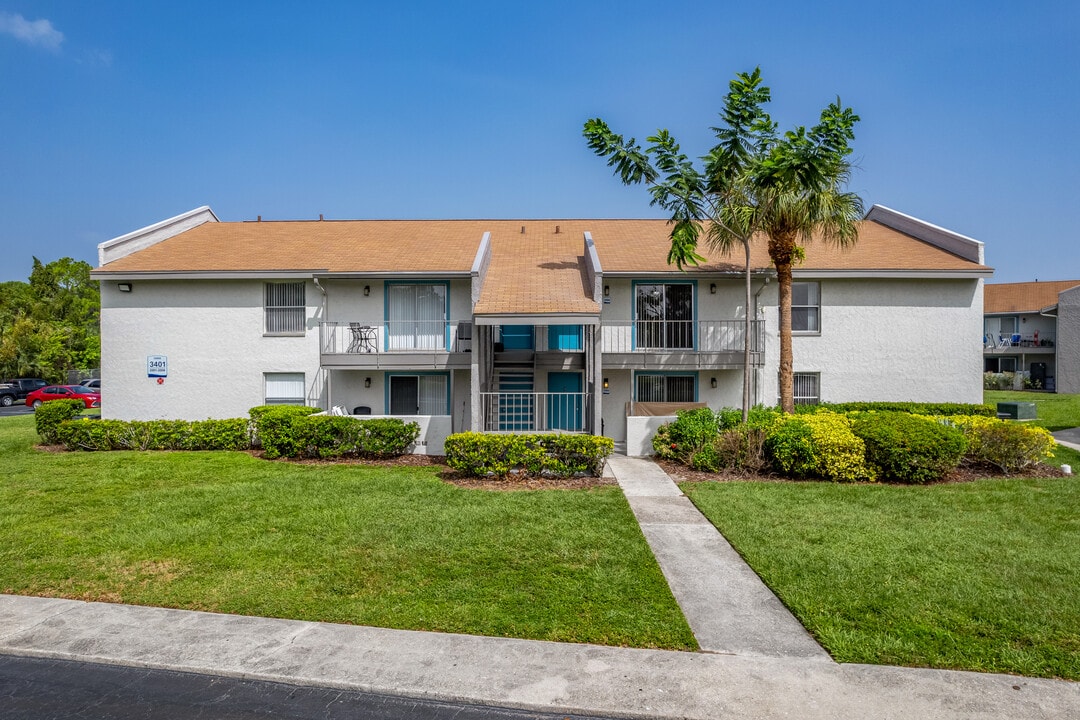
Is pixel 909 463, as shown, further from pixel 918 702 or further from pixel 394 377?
pixel 394 377

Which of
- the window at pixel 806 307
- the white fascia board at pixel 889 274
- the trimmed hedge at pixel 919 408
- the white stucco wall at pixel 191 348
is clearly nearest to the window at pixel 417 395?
the white stucco wall at pixel 191 348

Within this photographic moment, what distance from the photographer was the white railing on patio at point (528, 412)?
1498 cm

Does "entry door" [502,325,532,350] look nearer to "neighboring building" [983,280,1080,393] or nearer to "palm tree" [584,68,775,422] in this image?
"palm tree" [584,68,775,422]

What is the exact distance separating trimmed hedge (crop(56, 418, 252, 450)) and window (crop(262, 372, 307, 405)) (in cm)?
194

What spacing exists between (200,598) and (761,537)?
676cm

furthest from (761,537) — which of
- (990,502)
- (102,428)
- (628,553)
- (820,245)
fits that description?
(102,428)

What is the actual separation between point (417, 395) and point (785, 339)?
33.0 feet

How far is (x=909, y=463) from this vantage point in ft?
38.1

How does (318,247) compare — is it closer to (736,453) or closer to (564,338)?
(564,338)

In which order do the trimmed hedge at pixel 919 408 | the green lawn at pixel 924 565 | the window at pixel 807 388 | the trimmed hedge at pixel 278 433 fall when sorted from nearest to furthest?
the green lawn at pixel 924 565, the trimmed hedge at pixel 278 433, the trimmed hedge at pixel 919 408, the window at pixel 807 388

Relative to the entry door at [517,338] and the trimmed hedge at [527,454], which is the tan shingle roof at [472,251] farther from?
the trimmed hedge at [527,454]

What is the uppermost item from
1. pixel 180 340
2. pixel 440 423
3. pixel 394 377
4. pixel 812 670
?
pixel 180 340

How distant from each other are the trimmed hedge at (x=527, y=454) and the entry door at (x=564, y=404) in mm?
3522

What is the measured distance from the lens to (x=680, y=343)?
17.1m
